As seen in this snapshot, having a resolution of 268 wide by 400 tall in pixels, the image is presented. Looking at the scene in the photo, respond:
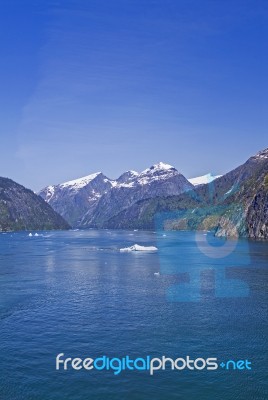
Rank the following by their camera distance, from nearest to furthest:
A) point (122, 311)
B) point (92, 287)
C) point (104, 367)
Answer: point (104, 367), point (122, 311), point (92, 287)

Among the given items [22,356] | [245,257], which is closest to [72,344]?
[22,356]

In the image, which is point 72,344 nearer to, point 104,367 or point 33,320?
point 104,367

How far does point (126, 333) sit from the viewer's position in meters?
63.8

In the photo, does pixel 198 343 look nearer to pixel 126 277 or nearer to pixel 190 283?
pixel 190 283

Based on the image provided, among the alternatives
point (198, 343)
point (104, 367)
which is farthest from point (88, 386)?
point (198, 343)

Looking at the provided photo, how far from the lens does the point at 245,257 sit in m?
175

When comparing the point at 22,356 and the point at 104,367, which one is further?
the point at 22,356

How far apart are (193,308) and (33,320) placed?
29.9 m

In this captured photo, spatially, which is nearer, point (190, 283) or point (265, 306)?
point (265, 306)

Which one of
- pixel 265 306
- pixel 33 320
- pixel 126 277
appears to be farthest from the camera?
pixel 126 277

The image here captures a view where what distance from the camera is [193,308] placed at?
80.6 m

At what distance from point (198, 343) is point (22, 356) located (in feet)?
78.9

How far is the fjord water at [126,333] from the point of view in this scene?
4634 centimetres

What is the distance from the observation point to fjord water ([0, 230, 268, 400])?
46.3 metres
